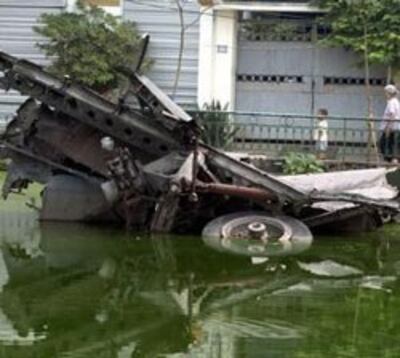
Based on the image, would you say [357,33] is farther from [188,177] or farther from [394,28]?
[188,177]

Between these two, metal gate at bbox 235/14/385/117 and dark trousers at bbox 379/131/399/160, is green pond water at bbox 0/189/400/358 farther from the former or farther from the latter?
metal gate at bbox 235/14/385/117

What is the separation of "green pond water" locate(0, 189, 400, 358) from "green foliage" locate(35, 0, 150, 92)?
1090cm

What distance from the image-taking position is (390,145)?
1945 centimetres

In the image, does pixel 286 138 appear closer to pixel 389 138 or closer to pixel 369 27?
pixel 389 138

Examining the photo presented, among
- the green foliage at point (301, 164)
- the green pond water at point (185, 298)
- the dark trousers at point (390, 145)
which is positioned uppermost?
the dark trousers at point (390, 145)

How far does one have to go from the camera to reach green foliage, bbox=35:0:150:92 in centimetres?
2488

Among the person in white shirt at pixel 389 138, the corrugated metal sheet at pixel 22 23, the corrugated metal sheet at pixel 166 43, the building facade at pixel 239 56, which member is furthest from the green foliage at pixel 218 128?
the corrugated metal sheet at pixel 22 23

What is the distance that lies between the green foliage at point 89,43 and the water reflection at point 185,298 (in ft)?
36.2

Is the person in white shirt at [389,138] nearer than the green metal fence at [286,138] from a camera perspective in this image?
Yes

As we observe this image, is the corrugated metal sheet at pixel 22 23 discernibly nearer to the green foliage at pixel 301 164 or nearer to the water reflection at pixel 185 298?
the green foliage at pixel 301 164

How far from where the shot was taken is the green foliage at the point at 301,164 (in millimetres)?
18578

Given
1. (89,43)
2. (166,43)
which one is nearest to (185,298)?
(89,43)

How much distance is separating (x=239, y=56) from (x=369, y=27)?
3206 mm

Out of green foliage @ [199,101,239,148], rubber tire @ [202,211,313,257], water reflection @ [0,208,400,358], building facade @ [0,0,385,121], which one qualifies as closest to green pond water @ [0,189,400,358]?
water reflection @ [0,208,400,358]
